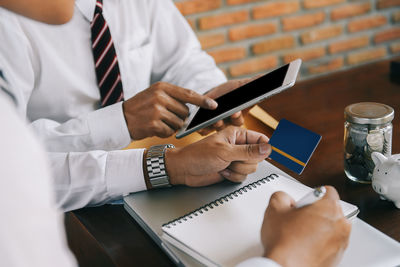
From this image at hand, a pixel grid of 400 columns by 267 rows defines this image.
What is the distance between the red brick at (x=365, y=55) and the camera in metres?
2.24

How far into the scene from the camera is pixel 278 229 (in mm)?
588

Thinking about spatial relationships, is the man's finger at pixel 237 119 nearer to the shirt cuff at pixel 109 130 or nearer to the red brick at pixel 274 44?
the shirt cuff at pixel 109 130

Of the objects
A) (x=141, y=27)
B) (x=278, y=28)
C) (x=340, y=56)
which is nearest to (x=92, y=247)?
(x=141, y=27)

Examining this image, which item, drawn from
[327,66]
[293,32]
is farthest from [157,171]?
[327,66]

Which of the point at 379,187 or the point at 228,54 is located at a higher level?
the point at 379,187

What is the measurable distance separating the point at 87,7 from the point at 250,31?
3.17 ft

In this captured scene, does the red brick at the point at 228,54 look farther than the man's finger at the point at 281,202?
Yes

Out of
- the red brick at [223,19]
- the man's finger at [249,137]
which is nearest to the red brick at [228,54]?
the red brick at [223,19]

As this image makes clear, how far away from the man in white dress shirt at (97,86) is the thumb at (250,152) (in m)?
0.06

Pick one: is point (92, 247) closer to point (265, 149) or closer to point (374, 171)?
point (265, 149)

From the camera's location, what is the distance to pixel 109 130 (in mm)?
1091

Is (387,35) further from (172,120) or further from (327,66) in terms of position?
(172,120)

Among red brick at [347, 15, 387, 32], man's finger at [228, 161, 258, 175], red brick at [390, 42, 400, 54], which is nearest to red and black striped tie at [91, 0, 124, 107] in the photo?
man's finger at [228, 161, 258, 175]

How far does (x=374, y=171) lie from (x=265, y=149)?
0.60 feet
